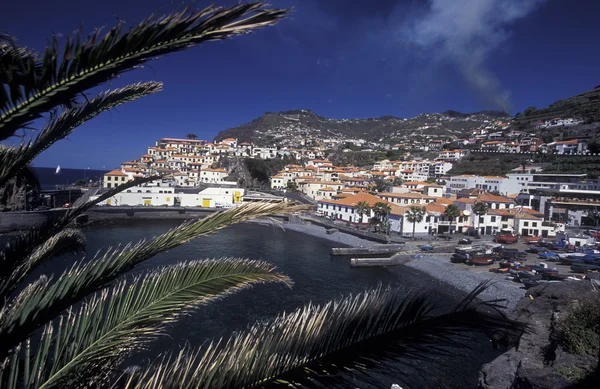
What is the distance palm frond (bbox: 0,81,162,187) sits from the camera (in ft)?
5.13

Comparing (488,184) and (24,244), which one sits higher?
Answer: (488,184)

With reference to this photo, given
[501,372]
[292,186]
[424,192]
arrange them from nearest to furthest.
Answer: [501,372]
[424,192]
[292,186]

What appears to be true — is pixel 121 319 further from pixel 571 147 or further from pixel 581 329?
pixel 571 147

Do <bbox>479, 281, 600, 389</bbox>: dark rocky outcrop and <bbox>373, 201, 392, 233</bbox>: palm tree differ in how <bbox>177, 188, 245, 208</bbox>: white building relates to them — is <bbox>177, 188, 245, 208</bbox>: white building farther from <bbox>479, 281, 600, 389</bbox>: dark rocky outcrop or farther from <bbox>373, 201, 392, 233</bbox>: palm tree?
<bbox>479, 281, 600, 389</bbox>: dark rocky outcrop

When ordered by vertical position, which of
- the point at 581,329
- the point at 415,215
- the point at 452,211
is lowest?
the point at 581,329

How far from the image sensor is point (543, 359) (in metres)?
8.38

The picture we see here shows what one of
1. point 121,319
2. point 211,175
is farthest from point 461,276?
point 211,175

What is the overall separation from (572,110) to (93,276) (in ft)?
290

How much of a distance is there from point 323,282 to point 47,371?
703 inches

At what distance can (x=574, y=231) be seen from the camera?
31.0 meters

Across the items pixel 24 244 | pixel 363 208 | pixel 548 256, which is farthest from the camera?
pixel 363 208

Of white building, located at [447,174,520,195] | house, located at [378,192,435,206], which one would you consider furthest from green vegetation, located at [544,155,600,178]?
house, located at [378,192,435,206]

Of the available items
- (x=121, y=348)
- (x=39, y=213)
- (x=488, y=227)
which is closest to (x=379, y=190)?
(x=488, y=227)

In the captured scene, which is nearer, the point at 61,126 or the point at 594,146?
the point at 61,126
